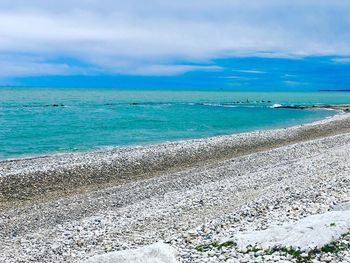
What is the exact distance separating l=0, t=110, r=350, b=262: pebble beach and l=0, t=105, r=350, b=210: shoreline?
0.07 meters

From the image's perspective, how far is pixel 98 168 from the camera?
96.4 ft

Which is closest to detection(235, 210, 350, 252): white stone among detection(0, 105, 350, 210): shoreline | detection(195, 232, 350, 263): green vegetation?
detection(195, 232, 350, 263): green vegetation

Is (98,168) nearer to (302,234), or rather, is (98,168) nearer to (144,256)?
(144,256)

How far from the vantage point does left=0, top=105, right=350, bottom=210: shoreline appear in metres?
25.1

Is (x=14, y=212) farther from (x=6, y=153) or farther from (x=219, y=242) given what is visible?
(x=6, y=153)

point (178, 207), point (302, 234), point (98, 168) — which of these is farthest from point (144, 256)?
point (98, 168)

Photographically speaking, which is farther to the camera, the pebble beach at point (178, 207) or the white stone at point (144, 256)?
the pebble beach at point (178, 207)

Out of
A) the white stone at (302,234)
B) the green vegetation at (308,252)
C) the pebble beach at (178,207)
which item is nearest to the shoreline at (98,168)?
the pebble beach at (178,207)

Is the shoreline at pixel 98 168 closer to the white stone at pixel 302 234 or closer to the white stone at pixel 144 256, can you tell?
the white stone at pixel 144 256

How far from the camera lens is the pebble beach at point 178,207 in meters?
11.8

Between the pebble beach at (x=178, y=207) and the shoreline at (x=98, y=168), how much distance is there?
0.23 feet

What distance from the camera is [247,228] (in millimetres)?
13812

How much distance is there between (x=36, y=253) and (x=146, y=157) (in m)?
18.7

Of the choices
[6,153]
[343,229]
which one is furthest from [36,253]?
[6,153]
